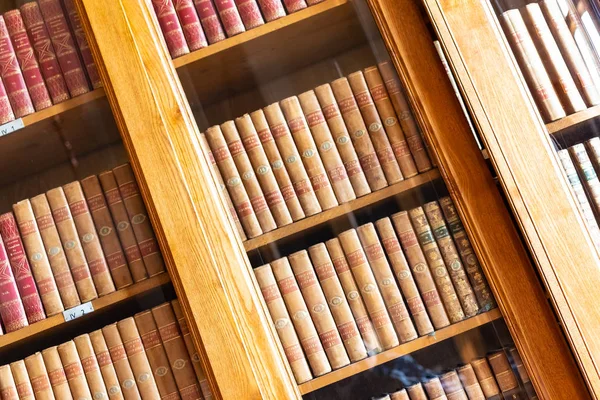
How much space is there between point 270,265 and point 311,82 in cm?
38

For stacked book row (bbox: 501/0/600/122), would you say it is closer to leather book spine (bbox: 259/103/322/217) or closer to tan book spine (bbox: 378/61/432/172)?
tan book spine (bbox: 378/61/432/172)

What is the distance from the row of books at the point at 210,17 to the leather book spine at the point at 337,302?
485 millimetres

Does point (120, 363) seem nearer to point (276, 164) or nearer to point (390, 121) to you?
point (276, 164)

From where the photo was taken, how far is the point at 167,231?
1.28 metres

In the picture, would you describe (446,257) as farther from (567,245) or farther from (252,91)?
(252,91)

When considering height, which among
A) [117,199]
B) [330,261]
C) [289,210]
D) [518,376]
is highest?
[117,199]

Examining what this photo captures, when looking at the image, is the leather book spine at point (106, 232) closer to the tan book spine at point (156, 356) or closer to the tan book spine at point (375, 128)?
the tan book spine at point (156, 356)

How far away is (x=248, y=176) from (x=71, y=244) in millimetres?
390

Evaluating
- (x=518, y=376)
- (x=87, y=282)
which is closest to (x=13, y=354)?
(x=87, y=282)

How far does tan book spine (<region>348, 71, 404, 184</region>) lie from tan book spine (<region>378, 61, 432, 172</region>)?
0.13ft

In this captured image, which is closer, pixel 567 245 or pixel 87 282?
pixel 567 245

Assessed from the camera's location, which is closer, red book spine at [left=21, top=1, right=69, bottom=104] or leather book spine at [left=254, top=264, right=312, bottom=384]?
leather book spine at [left=254, top=264, right=312, bottom=384]

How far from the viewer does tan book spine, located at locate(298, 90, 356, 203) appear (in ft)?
4.36

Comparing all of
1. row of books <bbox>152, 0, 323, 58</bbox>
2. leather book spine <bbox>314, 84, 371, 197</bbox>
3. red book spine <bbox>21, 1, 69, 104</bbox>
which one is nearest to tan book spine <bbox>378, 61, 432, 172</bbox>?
leather book spine <bbox>314, 84, 371, 197</bbox>
